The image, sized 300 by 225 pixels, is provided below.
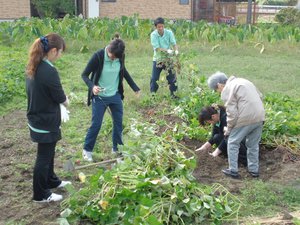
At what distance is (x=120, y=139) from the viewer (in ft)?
20.4

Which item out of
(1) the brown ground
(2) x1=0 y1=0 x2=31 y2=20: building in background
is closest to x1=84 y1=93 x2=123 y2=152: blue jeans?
(1) the brown ground

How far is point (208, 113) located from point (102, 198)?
1999mm

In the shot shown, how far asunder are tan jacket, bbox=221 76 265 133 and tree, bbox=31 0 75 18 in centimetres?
2079

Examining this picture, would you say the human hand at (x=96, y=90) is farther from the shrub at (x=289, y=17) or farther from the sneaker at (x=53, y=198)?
the shrub at (x=289, y=17)

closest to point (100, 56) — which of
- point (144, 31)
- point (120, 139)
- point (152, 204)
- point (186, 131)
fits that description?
point (120, 139)

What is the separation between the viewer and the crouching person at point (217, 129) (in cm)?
579

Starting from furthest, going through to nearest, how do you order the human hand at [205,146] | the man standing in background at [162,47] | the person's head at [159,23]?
the man standing in background at [162,47] → the person's head at [159,23] → the human hand at [205,146]

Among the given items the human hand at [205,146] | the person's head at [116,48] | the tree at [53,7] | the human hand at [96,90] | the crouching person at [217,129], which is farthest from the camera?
the tree at [53,7]

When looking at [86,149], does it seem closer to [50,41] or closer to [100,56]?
[100,56]

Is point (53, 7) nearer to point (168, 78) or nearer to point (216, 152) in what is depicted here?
point (168, 78)

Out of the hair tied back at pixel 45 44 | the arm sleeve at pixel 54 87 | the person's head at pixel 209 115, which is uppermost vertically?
the hair tied back at pixel 45 44

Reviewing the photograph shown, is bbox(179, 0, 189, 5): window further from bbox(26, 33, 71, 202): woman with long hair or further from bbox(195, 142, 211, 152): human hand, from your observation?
bbox(26, 33, 71, 202): woman with long hair

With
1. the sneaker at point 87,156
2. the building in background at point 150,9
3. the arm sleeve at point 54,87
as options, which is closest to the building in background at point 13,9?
the building in background at point 150,9

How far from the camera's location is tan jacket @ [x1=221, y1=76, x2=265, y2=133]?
5.26 metres
